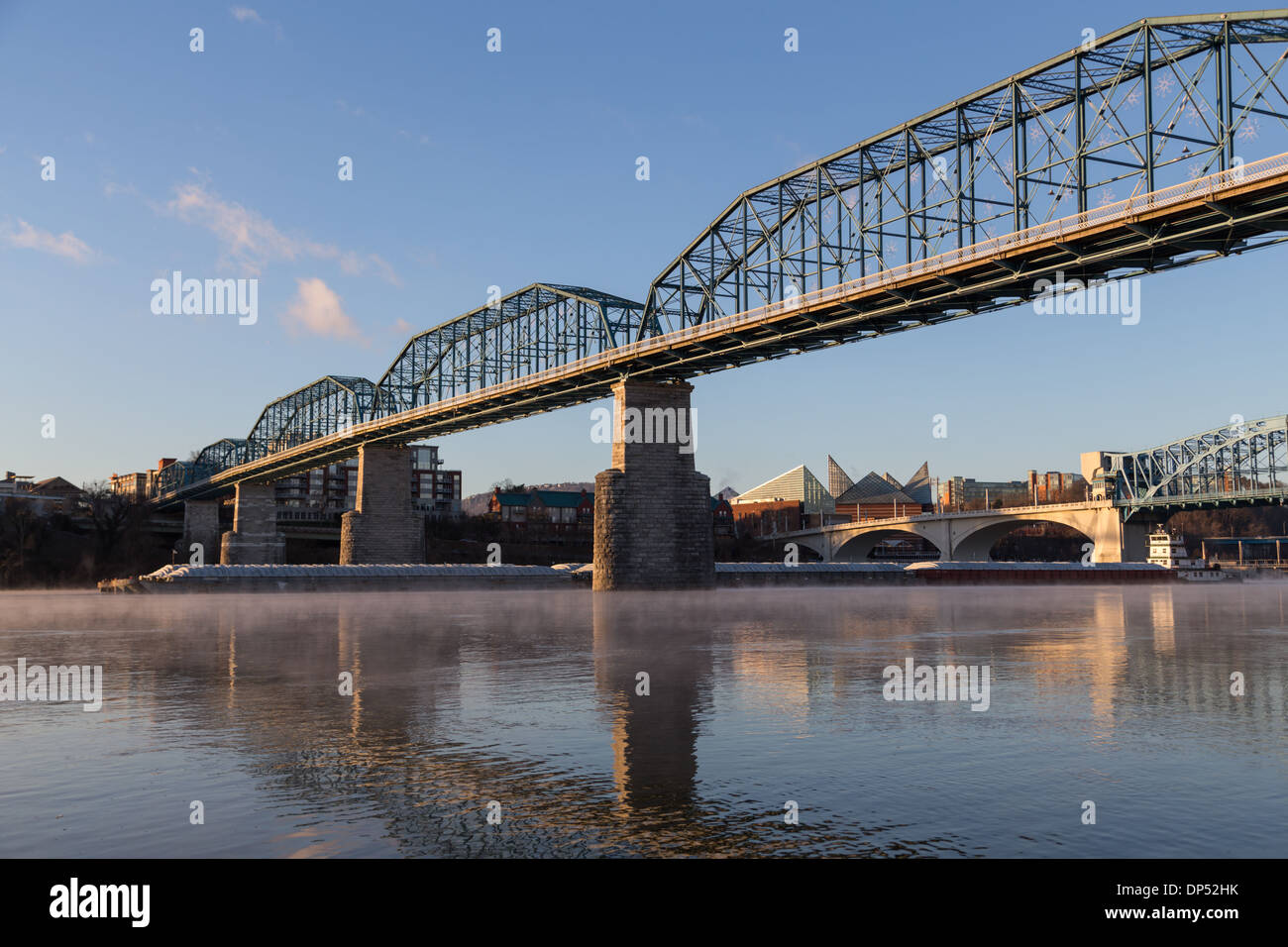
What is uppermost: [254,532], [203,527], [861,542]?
[203,527]

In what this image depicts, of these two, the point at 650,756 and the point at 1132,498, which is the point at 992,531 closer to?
the point at 1132,498

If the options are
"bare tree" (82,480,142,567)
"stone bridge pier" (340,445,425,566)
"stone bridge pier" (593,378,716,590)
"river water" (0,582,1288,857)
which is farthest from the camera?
"bare tree" (82,480,142,567)

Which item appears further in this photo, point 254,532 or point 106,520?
point 254,532

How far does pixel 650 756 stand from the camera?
14133 mm

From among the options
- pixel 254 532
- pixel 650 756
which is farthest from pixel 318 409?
pixel 650 756

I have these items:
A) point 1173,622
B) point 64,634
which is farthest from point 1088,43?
point 64,634

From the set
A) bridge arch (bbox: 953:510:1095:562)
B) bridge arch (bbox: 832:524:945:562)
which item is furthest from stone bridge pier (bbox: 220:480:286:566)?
bridge arch (bbox: 953:510:1095:562)

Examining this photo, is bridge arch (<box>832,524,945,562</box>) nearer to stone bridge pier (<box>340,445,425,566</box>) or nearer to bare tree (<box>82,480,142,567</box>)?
stone bridge pier (<box>340,445,425,566</box>)

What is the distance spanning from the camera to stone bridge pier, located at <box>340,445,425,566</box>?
393 feet

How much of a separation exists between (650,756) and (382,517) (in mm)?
112814

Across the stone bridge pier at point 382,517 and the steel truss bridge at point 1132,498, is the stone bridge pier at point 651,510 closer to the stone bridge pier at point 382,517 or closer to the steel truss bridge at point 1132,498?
the stone bridge pier at point 382,517

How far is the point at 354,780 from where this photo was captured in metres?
12.5

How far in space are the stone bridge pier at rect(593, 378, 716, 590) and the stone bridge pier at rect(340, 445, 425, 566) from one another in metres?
47.9
